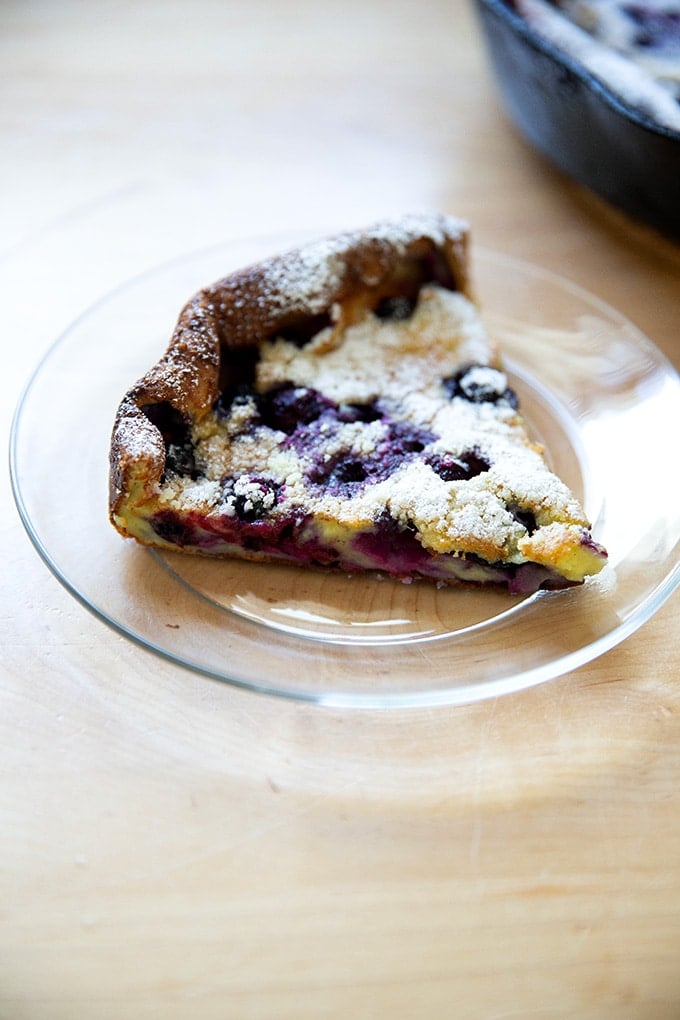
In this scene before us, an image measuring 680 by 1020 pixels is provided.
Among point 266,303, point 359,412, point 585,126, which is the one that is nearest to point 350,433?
point 359,412

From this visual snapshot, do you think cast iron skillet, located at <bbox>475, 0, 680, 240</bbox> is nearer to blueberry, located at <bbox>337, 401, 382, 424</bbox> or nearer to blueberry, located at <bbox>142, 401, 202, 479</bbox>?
blueberry, located at <bbox>337, 401, 382, 424</bbox>

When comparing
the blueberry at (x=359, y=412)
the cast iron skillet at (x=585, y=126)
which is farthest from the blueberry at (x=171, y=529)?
the cast iron skillet at (x=585, y=126)

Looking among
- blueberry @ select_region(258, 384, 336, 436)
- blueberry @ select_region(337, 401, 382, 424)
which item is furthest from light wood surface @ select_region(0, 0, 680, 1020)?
blueberry @ select_region(337, 401, 382, 424)

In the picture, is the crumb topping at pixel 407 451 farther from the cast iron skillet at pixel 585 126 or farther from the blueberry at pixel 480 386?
the cast iron skillet at pixel 585 126

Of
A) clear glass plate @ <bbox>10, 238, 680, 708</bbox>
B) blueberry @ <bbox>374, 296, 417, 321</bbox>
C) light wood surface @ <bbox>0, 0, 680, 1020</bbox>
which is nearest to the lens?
light wood surface @ <bbox>0, 0, 680, 1020</bbox>

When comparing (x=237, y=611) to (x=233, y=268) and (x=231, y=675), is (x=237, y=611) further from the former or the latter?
(x=233, y=268)
